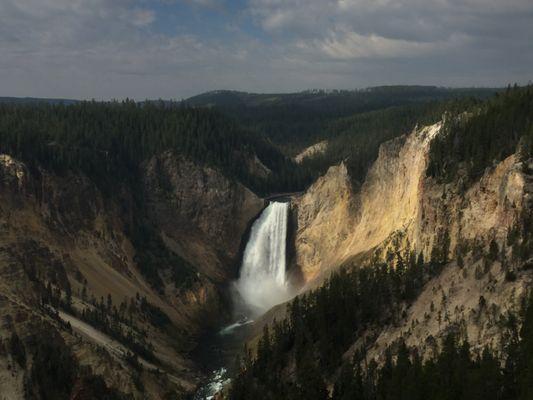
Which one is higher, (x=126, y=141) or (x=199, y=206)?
(x=126, y=141)

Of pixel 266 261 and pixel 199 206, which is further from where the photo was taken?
pixel 199 206

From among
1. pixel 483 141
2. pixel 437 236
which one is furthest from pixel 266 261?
pixel 483 141

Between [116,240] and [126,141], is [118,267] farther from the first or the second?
[126,141]

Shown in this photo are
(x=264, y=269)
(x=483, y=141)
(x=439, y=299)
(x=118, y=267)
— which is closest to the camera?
(x=439, y=299)

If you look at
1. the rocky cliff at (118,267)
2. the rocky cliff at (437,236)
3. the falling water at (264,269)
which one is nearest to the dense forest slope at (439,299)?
the rocky cliff at (437,236)

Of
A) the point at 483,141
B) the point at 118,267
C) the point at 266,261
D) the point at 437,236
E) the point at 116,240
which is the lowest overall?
the point at 266,261

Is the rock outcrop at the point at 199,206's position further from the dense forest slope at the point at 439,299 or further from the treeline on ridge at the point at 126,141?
the dense forest slope at the point at 439,299
